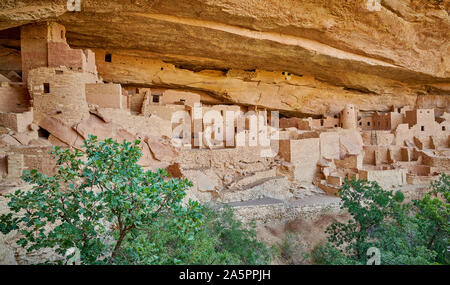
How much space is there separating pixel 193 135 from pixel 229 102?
5.31 m

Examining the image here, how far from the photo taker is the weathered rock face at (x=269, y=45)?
890 centimetres

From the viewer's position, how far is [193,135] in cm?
1160

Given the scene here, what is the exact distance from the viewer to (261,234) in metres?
8.83

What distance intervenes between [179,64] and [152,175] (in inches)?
448

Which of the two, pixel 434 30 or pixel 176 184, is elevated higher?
pixel 434 30

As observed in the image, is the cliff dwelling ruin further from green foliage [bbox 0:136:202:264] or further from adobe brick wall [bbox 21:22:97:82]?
green foliage [bbox 0:136:202:264]

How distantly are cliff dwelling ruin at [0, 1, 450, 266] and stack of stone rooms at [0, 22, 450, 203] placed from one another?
1.7 inches

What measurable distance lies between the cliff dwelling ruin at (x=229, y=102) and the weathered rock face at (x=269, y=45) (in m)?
0.07

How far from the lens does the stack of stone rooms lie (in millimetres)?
7562

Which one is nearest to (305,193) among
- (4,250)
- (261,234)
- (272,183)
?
(272,183)

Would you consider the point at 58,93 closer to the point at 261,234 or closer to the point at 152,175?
the point at 152,175

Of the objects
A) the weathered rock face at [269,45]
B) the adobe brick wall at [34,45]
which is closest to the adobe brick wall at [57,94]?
the adobe brick wall at [34,45]

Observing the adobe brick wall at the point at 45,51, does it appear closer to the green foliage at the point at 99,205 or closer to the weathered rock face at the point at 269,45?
the weathered rock face at the point at 269,45

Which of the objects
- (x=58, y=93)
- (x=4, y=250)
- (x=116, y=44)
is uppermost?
(x=116, y=44)
